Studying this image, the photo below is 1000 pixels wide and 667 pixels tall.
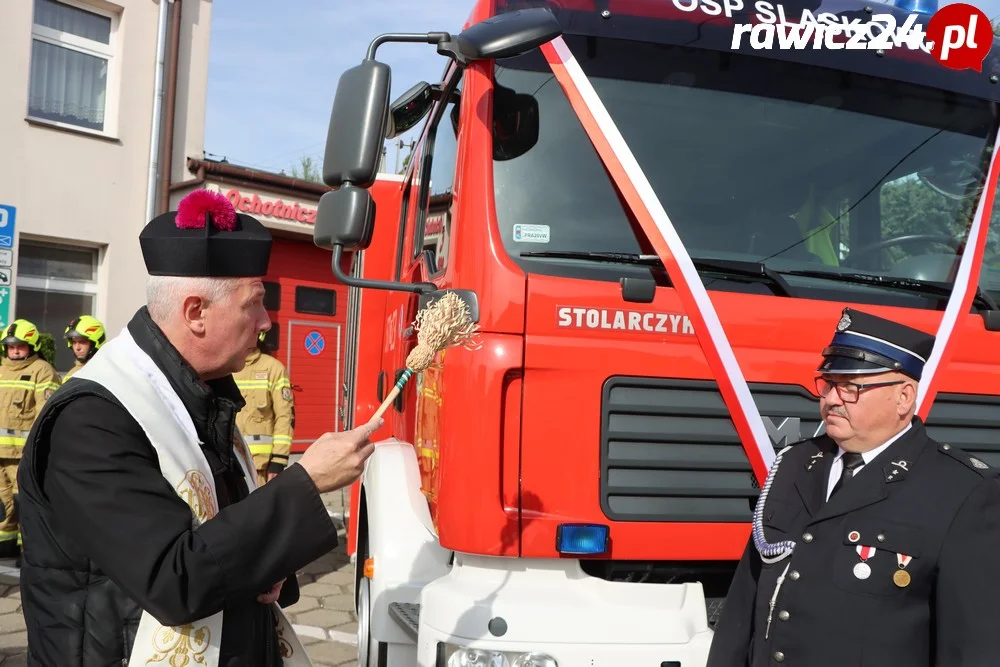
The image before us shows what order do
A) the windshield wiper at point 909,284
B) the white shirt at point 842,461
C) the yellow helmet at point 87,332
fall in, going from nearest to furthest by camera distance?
the white shirt at point 842,461, the windshield wiper at point 909,284, the yellow helmet at point 87,332

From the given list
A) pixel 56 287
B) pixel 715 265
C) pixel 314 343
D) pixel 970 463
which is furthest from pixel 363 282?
pixel 314 343

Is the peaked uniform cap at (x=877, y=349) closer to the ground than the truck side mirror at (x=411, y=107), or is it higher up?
closer to the ground

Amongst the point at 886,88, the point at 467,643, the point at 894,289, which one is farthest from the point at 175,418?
the point at 886,88

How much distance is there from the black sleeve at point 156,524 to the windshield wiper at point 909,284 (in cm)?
209

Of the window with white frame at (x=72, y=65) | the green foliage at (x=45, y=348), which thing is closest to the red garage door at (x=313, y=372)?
the window with white frame at (x=72, y=65)

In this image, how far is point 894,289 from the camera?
3.02 m

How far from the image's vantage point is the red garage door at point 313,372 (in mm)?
14125

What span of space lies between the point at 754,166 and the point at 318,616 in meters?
4.18

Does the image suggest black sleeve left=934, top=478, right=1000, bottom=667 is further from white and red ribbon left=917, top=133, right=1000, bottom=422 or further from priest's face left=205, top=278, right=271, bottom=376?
priest's face left=205, top=278, right=271, bottom=376

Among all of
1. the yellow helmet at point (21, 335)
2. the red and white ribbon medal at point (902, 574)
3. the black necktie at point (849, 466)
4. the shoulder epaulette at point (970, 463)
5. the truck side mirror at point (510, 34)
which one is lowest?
the red and white ribbon medal at point (902, 574)

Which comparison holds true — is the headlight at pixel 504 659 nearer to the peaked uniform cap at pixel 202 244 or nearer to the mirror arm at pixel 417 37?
the peaked uniform cap at pixel 202 244

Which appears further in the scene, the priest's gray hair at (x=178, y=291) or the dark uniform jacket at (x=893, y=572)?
the dark uniform jacket at (x=893, y=572)

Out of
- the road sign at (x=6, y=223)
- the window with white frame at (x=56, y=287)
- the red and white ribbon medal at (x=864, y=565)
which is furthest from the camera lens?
the window with white frame at (x=56, y=287)

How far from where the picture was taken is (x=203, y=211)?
190cm
